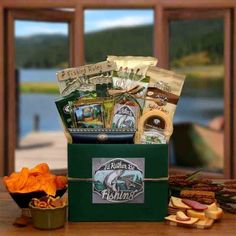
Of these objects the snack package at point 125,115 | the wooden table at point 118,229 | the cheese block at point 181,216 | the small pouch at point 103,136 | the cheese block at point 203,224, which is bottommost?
the wooden table at point 118,229

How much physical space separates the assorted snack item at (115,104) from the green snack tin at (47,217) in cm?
19

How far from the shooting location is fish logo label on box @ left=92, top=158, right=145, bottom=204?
119 centimetres

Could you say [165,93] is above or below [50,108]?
above

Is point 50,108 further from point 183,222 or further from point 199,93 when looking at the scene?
point 183,222

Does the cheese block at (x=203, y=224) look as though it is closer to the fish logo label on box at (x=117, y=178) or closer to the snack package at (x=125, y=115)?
the fish logo label on box at (x=117, y=178)

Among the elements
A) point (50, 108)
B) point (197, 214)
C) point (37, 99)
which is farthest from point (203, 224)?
point (37, 99)

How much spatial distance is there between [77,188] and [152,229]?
0.72 feet

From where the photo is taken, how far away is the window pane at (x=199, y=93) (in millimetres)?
3420

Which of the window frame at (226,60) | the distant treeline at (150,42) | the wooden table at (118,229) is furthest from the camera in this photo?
the distant treeline at (150,42)

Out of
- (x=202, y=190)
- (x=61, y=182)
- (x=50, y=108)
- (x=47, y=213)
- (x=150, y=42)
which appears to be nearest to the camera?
(x=47, y=213)

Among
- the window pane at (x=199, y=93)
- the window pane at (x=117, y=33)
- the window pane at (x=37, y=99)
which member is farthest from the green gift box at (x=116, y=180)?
the window pane at (x=37, y=99)

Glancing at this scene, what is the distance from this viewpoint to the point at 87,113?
1213 millimetres

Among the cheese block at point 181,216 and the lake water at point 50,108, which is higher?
the lake water at point 50,108

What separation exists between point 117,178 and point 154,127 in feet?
0.54
